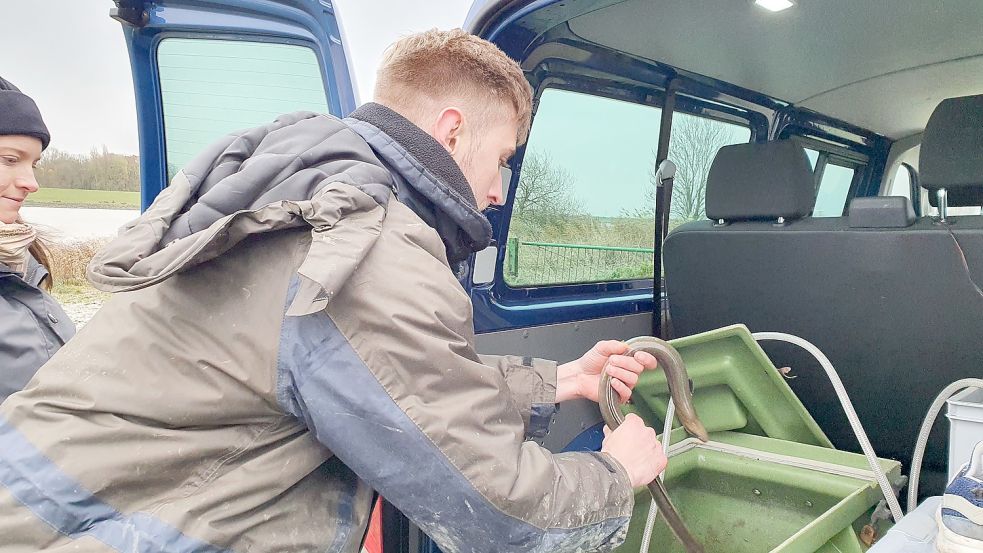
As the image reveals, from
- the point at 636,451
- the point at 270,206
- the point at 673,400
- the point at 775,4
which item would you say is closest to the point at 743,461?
the point at 673,400

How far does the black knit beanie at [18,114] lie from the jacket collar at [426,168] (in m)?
0.90

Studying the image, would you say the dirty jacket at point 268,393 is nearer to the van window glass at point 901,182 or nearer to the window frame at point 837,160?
the window frame at point 837,160

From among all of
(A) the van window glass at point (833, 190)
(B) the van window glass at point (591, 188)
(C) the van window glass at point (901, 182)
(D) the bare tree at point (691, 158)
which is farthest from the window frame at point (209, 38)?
(C) the van window glass at point (901, 182)

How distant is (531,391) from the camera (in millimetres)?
1726

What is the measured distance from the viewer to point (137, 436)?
42.6 inches

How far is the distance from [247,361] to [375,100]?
0.68 metres

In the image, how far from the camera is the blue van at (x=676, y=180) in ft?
6.88

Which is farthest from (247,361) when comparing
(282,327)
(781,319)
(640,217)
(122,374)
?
(640,217)

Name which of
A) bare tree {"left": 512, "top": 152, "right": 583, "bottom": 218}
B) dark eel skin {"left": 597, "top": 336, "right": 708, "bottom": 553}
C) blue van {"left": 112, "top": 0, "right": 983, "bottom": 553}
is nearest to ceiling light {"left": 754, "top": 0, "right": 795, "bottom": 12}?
blue van {"left": 112, "top": 0, "right": 983, "bottom": 553}

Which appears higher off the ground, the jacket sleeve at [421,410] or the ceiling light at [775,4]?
the ceiling light at [775,4]

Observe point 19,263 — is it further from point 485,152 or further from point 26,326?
point 485,152

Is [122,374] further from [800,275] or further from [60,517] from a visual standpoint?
[800,275]

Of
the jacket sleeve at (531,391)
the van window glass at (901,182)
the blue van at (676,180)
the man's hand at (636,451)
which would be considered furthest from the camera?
the van window glass at (901,182)

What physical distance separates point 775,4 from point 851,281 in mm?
1100
